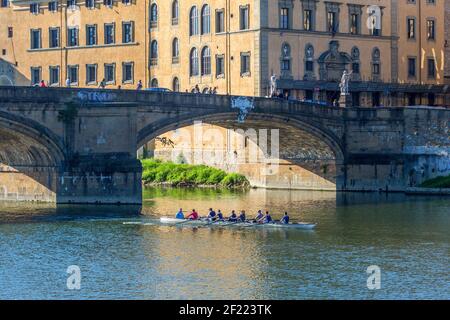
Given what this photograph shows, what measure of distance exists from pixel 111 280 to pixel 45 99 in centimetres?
3150

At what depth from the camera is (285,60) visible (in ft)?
397

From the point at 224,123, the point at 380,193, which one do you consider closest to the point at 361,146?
the point at 380,193

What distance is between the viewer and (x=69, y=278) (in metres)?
64.5

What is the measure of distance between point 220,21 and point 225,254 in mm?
54293

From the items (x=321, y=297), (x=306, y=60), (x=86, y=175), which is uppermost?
(x=306, y=60)

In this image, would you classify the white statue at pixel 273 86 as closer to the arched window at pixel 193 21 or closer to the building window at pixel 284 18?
the building window at pixel 284 18

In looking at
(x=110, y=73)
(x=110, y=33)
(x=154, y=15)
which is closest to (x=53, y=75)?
(x=110, y=73)

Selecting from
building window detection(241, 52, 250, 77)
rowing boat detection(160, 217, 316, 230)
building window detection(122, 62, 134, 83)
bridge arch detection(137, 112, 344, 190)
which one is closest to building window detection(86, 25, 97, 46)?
building window detection(122, 62, 134, 83)

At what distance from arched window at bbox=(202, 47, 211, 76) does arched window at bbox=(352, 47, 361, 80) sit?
13226mm

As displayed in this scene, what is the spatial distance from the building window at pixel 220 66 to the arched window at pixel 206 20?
3.01m

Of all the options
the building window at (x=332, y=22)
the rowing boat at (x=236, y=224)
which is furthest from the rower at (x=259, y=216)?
the building window at (x=332, y=22)

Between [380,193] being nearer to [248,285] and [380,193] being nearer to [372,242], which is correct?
[372,242]

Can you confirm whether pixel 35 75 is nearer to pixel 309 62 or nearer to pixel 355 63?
pixel 309 62

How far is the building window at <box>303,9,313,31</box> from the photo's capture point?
12281 cm
